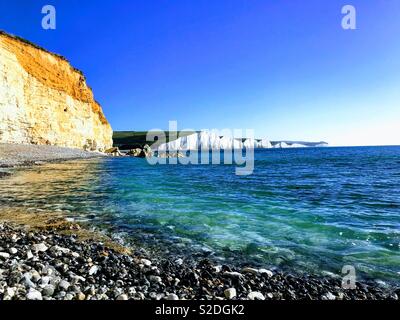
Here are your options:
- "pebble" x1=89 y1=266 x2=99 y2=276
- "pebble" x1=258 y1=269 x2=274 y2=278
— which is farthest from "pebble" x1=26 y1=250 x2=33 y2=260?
"pebble" x1=258 y1=269 x2=274 y2=278

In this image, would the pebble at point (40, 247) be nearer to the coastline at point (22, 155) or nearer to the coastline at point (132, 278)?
the coastline at point (132, 278)

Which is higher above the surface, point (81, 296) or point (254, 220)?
point (81, 296)

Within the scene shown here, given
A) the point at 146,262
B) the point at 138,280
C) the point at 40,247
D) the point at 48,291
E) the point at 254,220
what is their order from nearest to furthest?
1. the point at 48,291
2. the point at 138,280
3. the point at 146,262
4. the point at 40,247
5. the point at 254,220

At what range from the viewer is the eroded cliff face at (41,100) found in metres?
43.7

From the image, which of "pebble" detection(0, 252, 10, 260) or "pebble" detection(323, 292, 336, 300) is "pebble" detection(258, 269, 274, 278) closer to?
"pebble" detection(323, 292, 336, 300)

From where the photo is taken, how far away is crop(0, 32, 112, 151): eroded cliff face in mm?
43688

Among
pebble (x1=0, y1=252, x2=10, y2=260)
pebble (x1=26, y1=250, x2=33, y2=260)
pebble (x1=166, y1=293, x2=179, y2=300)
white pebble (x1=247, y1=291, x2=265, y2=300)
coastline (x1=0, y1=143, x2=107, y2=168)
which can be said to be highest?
coastline (x1=0, y1=143, x2=107, y2=168)

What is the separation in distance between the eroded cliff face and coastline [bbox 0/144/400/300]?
143ft

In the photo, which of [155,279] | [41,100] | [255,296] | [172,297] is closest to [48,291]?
[155,279]

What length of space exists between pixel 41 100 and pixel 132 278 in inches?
2232

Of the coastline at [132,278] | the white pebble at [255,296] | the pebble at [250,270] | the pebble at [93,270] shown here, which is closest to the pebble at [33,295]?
the coastline at [132,278]

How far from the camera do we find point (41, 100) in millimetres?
53281

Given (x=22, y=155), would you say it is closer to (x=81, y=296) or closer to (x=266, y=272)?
(x=81, y=296)
